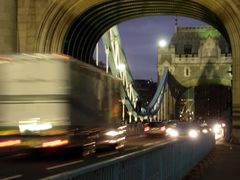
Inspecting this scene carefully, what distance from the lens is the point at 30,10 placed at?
3709 cm

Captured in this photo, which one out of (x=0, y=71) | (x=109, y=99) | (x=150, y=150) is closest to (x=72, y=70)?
(x=0, y=71)

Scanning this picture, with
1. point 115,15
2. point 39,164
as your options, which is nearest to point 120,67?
point 115,15

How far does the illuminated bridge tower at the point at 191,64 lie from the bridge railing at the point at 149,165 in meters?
83.8

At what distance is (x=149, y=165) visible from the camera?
10008 mm

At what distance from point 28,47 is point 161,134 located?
36.3ft

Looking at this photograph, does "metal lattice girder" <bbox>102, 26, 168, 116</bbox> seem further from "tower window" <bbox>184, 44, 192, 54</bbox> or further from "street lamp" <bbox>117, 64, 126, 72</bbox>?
"tower window" <bbox>184, 44, 192, 54</bbox>

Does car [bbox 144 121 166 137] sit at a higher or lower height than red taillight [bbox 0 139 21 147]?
lower

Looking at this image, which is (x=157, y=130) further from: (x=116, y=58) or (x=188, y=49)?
(x=188, y=49)

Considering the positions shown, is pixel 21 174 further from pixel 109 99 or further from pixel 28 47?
pixel 28 47

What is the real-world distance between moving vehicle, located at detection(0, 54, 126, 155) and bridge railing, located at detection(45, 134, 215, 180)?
3.51 metres

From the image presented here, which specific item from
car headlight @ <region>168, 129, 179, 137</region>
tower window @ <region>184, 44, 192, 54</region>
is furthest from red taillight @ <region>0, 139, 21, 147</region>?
tower window @ <region>184, 44, 192, 54</region>

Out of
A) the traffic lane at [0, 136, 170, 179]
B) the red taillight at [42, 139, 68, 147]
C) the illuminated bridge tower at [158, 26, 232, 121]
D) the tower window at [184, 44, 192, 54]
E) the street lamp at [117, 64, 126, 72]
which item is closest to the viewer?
the traffic lane at [0, 136, 170, 179]

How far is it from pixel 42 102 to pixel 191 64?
322 ft

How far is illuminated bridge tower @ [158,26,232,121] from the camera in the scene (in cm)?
10812
